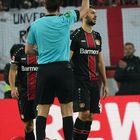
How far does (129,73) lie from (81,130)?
3.86 m

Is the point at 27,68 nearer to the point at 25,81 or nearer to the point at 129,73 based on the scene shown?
the point at 25,81

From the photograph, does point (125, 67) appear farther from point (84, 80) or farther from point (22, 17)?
point (84, 80)

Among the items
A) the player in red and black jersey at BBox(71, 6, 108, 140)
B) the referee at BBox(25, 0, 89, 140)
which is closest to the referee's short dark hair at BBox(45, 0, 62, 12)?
the referee at BBox(25, 0, 89, 140)

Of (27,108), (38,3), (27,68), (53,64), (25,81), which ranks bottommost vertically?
(27,108)

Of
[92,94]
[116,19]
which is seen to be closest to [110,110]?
[92,94]

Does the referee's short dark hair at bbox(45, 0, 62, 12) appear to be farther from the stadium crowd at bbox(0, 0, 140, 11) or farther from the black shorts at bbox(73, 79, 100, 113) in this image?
the stadium crowd at bbox(0, 0, 140, 11)

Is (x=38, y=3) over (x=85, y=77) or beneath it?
over

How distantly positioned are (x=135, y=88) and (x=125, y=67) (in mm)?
479

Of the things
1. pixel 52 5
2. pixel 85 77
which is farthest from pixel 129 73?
pixel 52 5

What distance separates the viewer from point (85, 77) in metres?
11.0

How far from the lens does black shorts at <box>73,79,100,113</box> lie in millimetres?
10906

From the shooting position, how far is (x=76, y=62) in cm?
1108

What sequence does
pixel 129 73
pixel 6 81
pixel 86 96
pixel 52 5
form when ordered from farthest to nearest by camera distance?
pixel 129 73
pixel 6 81
pixel 86 96
pixel 52 5

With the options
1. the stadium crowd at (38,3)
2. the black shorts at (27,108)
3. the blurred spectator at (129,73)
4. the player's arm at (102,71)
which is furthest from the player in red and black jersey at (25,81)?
the stadium crowd at (38,3)
